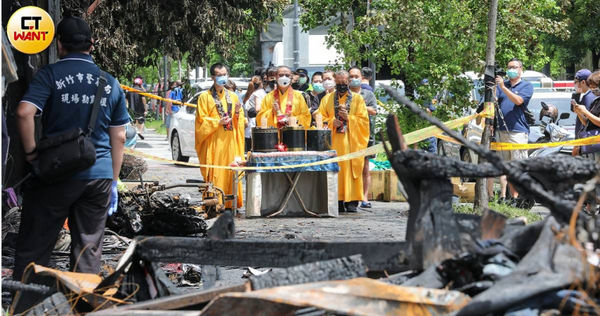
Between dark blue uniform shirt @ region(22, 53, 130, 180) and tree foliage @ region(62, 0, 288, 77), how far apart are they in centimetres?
594

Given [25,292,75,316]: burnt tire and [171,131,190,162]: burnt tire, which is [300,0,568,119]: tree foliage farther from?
[25,292,75,316]: burnt tire

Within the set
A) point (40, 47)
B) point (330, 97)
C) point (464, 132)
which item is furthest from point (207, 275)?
point (464, 132)

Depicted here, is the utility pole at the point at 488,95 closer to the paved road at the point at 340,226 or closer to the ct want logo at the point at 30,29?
the paved road at the point at 340,226

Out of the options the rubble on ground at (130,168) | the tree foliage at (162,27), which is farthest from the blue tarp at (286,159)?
the rubble on ground at (130,168)

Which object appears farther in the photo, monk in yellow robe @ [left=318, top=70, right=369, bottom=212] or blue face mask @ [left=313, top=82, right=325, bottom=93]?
blue face mask @ [left=313, top=82, right=325, bottom=93]

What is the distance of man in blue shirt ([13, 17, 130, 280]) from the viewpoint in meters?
6.42

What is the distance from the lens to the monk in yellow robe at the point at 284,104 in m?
14.1

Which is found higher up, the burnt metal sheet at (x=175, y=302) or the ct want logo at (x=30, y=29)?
the ct want logo at (x=30, y=29)

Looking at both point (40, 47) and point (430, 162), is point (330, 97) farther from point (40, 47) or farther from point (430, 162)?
point (430, 162)

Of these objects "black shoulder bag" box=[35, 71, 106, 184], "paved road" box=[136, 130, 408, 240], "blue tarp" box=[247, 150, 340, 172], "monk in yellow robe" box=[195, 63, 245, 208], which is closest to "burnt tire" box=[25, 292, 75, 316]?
"black shoulder bag" box=[35, 71, 106, 184]

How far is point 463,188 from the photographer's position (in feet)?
50.7

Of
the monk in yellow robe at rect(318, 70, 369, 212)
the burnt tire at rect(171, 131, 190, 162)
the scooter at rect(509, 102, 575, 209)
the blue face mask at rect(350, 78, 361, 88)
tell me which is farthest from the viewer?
the burnt tire at rect(171, 131, 190, 162)

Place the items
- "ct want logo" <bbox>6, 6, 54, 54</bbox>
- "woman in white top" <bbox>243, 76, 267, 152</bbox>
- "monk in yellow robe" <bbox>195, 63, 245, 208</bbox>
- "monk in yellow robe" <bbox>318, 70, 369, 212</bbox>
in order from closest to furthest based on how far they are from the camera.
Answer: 1. "ct want logo" <bbox>6, 6, 54, 54</bbox>
2. "monk in yellow robe" <bbox>195, 63, 245, 208</bbox>
3. "monk in yellow robe" <bbox>318, 70, 369, 212</bbox>
4. "woman in white top" <bbox>243, 76, 267, 152</bbox>

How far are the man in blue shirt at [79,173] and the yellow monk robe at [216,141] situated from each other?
23.4ft
